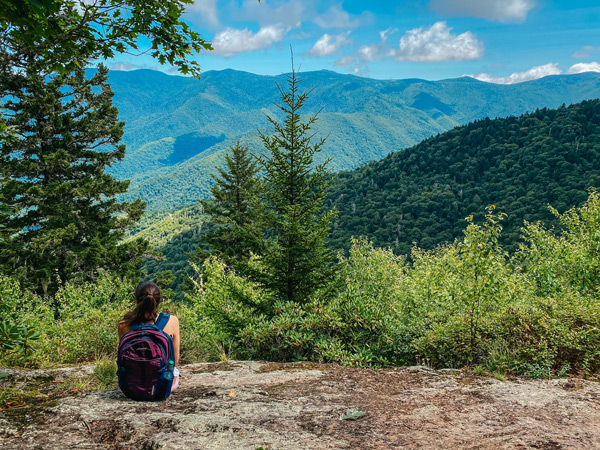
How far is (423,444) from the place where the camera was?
10.4ft

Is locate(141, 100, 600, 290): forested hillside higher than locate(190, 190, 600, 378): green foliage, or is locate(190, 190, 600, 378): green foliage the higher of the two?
locate(141, 100, 600, 290): forested hillside

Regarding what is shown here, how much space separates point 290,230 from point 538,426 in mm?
6988

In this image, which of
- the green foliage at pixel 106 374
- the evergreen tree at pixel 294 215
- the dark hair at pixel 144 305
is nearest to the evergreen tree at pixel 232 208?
the evergreen tree at pixel 294 215

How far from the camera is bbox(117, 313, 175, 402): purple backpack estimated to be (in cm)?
392

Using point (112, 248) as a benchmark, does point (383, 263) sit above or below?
below

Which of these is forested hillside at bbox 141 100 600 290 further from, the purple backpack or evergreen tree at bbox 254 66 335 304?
the purple backpack

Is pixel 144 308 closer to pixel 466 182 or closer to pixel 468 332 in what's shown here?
pixel 468 332

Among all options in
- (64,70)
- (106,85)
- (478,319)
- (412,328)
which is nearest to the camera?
(64,70)

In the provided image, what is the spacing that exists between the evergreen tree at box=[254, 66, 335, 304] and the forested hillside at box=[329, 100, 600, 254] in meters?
79.1

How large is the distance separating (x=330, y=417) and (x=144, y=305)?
236cm

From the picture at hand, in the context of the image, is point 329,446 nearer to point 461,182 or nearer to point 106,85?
point 106,85

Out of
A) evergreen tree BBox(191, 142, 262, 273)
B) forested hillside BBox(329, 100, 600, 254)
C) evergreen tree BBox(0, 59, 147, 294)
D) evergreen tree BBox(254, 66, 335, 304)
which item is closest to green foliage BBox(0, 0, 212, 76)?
evergreen tree BBox(254, 66, 335, 304)

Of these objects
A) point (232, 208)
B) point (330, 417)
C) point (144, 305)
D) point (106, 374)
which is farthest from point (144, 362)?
point (232, 208)

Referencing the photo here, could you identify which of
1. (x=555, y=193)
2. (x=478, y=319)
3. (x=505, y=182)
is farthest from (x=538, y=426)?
(x=505, y=182)
